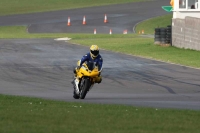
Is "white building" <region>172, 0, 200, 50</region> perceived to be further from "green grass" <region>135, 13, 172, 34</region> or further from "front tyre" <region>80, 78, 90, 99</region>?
"front tyre" <region>80, 78, 90, 99</region>

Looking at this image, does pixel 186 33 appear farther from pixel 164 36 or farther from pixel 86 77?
pixel 86 77

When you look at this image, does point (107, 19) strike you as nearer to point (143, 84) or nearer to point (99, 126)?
point (143, 84)

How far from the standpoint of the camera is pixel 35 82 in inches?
854

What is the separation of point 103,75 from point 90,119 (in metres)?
12.4

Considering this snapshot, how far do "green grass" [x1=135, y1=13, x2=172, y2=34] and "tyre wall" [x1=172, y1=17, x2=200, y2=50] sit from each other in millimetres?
14280

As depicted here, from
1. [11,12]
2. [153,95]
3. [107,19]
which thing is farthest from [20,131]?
[11,12]

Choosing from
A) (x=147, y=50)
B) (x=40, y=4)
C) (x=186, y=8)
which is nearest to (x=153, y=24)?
(x=186, y=8)

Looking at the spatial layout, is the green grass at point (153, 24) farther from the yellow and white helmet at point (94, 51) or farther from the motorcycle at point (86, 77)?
the yellow and white helmet at point (94, 51)

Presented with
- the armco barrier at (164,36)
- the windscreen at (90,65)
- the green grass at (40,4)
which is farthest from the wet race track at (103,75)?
the green grass at (40,4)

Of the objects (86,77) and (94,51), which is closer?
(94,51)

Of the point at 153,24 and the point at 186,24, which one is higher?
the point at 186,24

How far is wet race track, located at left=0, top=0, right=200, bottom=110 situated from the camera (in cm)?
1741

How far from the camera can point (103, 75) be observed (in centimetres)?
2389

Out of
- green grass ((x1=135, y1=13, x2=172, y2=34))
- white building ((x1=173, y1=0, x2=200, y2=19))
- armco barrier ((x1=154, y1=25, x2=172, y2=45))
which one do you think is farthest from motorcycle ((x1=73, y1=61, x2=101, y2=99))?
green grass ((x1=135, y1=13, x2=172, y2=34))
